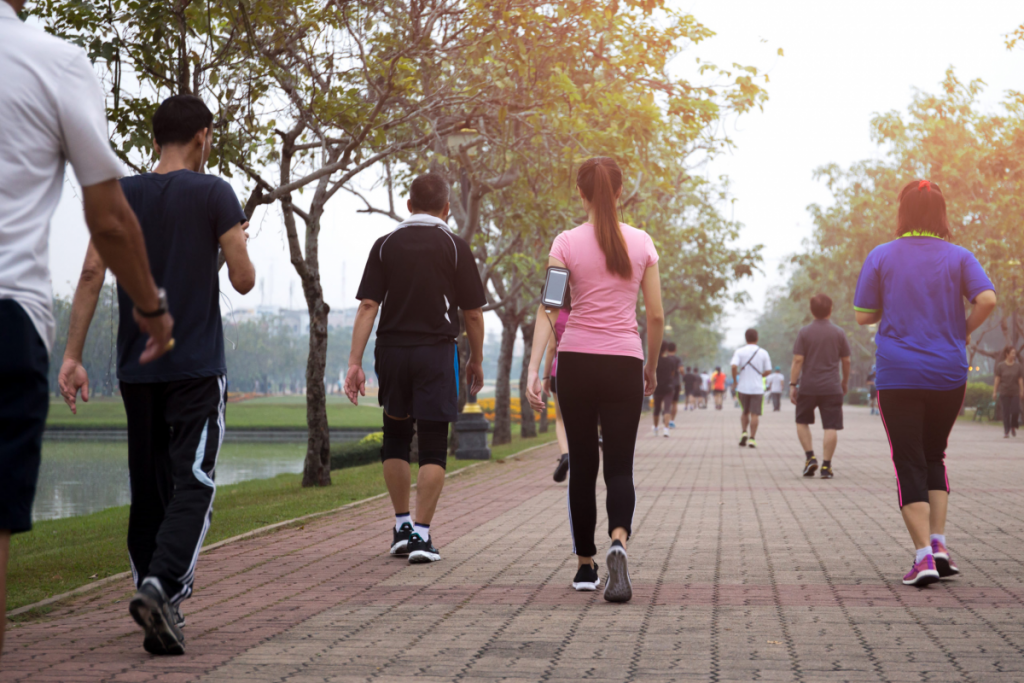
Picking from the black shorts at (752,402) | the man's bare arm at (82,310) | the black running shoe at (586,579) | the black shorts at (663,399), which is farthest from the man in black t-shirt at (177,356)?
the black shorts at (663,399)

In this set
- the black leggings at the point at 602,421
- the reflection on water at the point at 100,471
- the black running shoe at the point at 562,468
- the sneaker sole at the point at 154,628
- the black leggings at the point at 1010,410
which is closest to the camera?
the sneaker sole at the point at 154,628

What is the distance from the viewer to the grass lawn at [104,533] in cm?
602

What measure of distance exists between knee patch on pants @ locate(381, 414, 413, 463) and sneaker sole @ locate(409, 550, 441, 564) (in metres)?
0.57

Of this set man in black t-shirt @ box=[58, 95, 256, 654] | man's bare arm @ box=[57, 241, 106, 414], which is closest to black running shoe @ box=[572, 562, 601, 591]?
man in black t-shirt @ box=[58, 95, 256, 654]

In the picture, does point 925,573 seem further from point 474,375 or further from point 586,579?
point 474,375

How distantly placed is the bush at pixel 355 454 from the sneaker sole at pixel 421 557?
11.5 m

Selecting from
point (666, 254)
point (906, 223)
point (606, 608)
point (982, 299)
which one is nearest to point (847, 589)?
point (606, 608)

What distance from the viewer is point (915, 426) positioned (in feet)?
18.2

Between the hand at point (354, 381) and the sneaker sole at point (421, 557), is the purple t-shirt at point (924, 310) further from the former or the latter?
the hand at point (354, 381)

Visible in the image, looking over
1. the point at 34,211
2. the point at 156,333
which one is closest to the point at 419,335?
the point at 156,333

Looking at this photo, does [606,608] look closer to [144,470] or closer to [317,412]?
[144,470]

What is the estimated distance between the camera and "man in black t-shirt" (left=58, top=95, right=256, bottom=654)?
394 cm

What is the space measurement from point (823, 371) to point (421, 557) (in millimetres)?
7237

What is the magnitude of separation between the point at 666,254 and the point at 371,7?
853 inches
